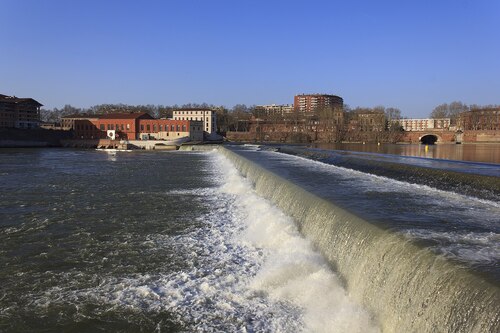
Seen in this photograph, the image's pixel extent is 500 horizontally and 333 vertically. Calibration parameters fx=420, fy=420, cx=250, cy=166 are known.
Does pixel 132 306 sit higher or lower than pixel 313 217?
lower

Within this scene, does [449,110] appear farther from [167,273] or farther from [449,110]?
[167,273]

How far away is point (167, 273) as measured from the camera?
8672 millimetres

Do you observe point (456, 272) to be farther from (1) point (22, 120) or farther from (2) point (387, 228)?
(1) point (22, 120)

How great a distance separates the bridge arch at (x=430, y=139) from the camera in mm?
114250

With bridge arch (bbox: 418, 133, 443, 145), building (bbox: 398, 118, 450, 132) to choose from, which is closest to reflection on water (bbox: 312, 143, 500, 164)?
bridge arch (bbox: 418, 133, 443, 145)

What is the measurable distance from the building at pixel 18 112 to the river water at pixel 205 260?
4114 inches

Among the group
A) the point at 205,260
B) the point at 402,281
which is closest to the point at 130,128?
the point at 205,260

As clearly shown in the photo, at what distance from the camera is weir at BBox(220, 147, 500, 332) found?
186 inches

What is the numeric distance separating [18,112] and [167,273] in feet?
395

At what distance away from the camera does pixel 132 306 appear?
7156 mm

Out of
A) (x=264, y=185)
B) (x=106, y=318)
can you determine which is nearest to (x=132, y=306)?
(x=106, y=318)

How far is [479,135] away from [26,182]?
119 metres

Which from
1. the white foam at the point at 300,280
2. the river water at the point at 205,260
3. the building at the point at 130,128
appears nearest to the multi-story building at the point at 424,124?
the building at the point at 130,128

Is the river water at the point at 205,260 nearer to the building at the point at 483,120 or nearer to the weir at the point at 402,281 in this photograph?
the weir at the point at 402,281
